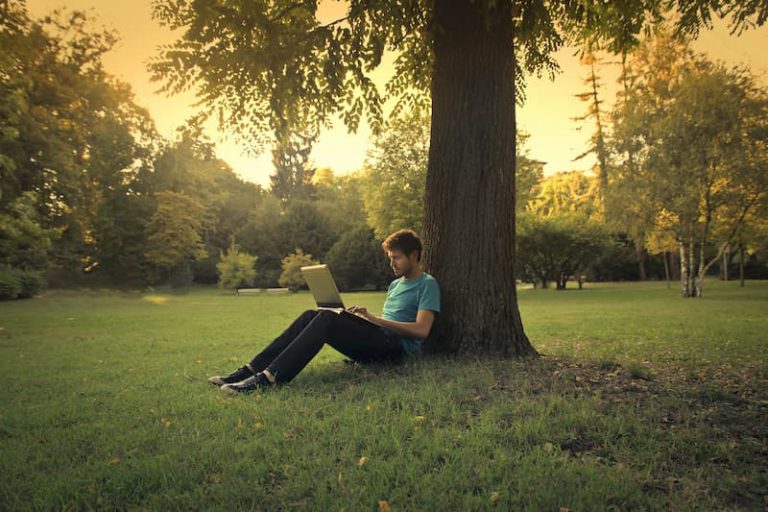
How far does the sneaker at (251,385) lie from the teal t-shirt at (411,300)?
138cm

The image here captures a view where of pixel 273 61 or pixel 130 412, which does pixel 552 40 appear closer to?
pixel 273 61

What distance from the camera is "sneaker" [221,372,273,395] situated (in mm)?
4664

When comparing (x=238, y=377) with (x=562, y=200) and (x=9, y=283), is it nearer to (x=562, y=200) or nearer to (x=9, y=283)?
(x=9, y=283)

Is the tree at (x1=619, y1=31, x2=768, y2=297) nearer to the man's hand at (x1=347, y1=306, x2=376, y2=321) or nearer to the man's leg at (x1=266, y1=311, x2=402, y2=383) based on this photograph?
the man's leg at (x1=266, y1=311, x2=402, y2=383)

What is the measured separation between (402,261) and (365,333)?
0.84 metres

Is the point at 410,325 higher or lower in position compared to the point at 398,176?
lower

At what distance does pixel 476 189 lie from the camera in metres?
5.67

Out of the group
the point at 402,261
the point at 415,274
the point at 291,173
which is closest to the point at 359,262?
the point at 415,274

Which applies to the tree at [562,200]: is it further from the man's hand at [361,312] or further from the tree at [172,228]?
the man's hand at [361,312]

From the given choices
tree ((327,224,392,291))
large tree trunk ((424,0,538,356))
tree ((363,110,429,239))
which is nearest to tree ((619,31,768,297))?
tree ((363,110,429,239))

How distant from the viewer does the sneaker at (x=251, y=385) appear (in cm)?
466

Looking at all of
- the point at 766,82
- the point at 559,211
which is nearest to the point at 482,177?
the point at 766,82

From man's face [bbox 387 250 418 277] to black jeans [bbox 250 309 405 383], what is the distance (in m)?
0.66

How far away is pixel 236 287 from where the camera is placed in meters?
37.3
